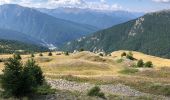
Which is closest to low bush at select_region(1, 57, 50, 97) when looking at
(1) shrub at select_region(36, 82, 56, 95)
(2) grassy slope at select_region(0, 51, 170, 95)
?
(1) shrub at select_region(36, 82, 56, 95)

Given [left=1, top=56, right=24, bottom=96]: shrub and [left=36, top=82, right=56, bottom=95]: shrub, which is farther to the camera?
[left=36, top=82, right=56, bottom=95]: shrub

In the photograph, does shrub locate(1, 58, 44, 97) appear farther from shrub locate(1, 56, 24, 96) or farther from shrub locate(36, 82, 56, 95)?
shrub locate(36, 82, 56, 95)

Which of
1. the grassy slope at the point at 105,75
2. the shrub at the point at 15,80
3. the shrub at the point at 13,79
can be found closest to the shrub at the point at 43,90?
the shrub at the point at 15,80

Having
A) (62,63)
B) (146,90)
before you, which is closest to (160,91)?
(146,90)

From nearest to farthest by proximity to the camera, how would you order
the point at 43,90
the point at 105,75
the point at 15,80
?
the point at 15,80 → the point at 43,90 → the point at 105,75

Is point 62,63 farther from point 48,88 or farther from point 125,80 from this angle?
point 48,88

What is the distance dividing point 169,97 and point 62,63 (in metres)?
32.0

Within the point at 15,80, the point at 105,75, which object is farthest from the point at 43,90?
the point at 105,75

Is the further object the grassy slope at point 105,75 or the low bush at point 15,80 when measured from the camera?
the grassy slope at point 105,75

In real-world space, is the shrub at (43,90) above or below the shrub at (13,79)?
below

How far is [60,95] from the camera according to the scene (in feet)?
99.7

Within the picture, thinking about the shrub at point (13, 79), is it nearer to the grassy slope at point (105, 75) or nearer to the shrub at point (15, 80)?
the shrub at point (15, 80)

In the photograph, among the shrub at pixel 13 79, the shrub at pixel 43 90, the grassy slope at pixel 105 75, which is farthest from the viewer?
the grassy slope at pixel 105 75

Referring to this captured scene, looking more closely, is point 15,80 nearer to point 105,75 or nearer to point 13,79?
point 13,79
